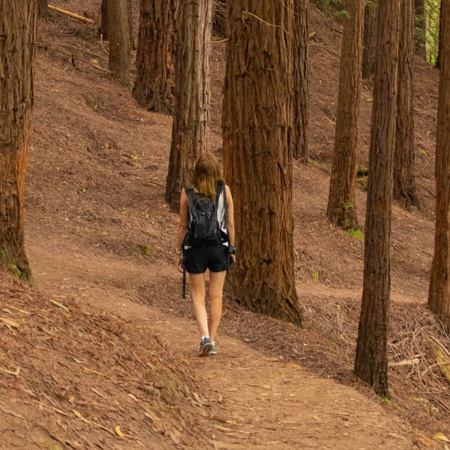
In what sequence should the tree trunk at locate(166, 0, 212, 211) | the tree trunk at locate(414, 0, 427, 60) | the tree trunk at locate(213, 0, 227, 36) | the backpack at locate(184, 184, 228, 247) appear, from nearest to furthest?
the backpack at locate(184, 184, 228, 247) < the tree trunk at locate(166, 0, 212, 211) < the tree trunk at locate(213, 0, 227, 36) < the tree trunk at locate(414, 0, 427, 60)

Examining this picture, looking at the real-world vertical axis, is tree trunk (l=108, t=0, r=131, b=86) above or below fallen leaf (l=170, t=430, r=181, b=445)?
above

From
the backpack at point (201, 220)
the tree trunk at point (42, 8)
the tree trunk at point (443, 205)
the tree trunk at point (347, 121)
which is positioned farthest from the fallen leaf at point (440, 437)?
the tree trunk at point (42, 8)

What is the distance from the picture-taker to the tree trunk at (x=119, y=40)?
22109 mm

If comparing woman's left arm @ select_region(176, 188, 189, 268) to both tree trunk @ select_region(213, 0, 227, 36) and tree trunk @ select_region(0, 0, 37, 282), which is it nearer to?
tree trunk @ select_region(0, 0, 37, 282)

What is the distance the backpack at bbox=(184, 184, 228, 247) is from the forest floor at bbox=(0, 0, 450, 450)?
1.00 metres

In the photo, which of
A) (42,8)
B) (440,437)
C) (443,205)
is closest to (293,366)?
(440,437)

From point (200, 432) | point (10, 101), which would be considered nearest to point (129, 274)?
point (10, 101)

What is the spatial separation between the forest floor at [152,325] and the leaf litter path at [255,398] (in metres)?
0.02

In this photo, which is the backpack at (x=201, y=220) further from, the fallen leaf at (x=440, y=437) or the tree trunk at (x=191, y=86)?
the tree trunk at (x=191, y=86)

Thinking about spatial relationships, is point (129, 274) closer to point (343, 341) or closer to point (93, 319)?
point (343, 341)

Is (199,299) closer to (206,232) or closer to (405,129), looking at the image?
(206,232)

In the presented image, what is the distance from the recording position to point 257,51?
35.4ft

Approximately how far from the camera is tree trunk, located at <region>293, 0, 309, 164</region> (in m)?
21.2

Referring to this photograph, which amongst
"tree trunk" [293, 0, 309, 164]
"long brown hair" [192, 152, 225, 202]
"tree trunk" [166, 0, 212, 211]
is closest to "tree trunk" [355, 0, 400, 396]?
"long brown hair" [192, 152, 225, 202]
